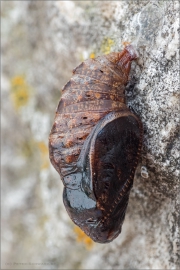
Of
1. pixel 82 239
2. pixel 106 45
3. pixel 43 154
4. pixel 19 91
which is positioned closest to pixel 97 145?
pixel 106 45

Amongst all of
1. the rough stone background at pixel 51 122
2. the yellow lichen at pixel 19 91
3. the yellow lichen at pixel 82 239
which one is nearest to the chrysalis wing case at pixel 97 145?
the rough stone background at pixel 51 122

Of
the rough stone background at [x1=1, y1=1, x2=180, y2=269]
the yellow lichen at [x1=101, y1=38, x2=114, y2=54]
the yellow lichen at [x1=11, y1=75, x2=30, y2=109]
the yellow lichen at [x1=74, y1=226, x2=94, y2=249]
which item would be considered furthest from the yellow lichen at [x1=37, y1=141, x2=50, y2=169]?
the yellow lichen at [x1=101, y1=38, x2=114, y2=54]

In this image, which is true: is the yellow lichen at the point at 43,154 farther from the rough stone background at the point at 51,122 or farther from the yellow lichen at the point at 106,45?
the yellow lichen at the point at 106,45

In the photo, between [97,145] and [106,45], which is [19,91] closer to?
[106,45]

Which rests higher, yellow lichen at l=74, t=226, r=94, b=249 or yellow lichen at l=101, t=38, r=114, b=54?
yellow lichen at l=101, t=38, r=114, b=54

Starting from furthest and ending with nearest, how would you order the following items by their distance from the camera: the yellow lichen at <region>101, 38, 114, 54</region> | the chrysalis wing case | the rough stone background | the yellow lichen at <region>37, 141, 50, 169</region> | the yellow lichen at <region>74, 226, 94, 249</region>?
the yellow lichen at <region>37, 141, 50, 169</region>, the yellow lichen at <region>74, 226, 94, 249</region>, the yellow lichen at <region>101, 38, 114, 54</region>, the rough stone background, the chrysalis wing case

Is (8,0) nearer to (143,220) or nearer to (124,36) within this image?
(124,36)

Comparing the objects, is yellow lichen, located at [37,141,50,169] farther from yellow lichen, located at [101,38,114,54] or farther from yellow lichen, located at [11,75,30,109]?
yellow lichen, located at [101,38,114,54]
